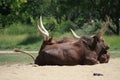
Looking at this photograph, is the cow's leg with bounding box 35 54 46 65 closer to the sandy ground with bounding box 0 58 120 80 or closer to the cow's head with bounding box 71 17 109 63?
the sandy ground with bounding box 0 58 120 80

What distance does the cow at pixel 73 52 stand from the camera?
13.4m

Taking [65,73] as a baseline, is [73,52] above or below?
below

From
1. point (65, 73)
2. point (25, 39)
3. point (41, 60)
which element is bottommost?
point (25, 39)

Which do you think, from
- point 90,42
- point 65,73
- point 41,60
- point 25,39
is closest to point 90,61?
point 90,42

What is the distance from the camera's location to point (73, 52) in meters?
13.5

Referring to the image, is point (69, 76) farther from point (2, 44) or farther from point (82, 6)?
point (82, 6)

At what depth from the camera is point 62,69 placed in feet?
39.8

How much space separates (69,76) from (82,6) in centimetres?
3232

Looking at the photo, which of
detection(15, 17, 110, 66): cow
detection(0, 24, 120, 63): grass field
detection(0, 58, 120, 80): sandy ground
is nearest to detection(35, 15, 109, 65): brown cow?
detection(15, 17, 110, 66): cow

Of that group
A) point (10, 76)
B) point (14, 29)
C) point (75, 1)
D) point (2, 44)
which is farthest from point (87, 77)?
point (75, 1)

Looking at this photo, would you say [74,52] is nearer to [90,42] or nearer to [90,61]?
[90,61]

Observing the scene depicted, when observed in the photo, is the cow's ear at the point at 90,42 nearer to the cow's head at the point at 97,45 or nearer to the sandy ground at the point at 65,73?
the cow's head at the point at 97,45

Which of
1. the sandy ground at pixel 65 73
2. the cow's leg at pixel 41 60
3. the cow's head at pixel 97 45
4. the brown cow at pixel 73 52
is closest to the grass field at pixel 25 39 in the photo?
the cow's head at pixel 97 45

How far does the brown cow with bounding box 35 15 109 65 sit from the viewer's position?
1343 centimetres
